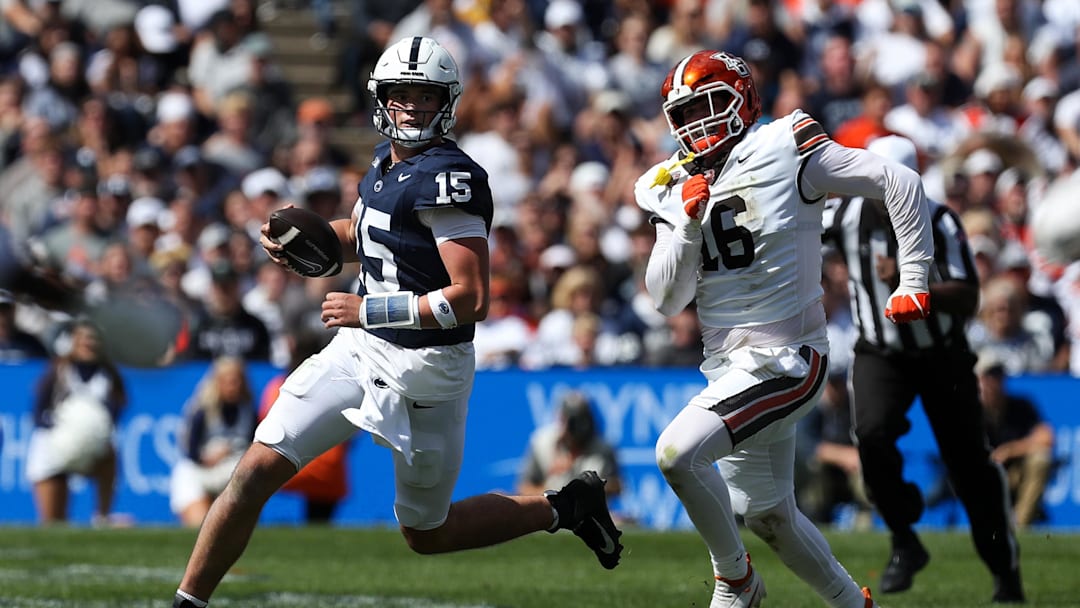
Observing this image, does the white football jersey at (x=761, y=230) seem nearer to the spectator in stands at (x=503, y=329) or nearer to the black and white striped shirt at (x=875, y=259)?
the black and white striped shirt at (x=875, y=259)

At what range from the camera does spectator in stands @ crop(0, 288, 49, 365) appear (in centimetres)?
1253

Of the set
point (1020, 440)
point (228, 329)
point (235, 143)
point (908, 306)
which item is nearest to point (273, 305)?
point (228, 329)

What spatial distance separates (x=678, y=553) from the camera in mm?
9719

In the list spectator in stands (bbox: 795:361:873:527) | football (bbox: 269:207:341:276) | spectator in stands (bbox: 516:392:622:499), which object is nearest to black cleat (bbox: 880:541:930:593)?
football (bbox: 269:207:341:276)

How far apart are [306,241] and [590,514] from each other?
1443mm

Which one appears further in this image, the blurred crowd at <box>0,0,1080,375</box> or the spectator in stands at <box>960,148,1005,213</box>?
the spectator in stands at <box>960,148,1005,213</box>

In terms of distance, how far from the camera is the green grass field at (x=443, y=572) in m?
7.62

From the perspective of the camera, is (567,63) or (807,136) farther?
(567,63)

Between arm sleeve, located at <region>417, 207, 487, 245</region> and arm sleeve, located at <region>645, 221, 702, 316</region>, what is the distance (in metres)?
0.61

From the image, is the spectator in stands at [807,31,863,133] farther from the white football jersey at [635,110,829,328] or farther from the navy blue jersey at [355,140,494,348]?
the navy blue jersey at [355,140,494,348]

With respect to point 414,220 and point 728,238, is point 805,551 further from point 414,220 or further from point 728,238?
point 414,220

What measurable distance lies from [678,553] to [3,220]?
6540 millimetres

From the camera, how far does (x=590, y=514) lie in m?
6.54

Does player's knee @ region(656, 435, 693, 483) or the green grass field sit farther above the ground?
player's knee @ region(656, 435, 693, 483)
